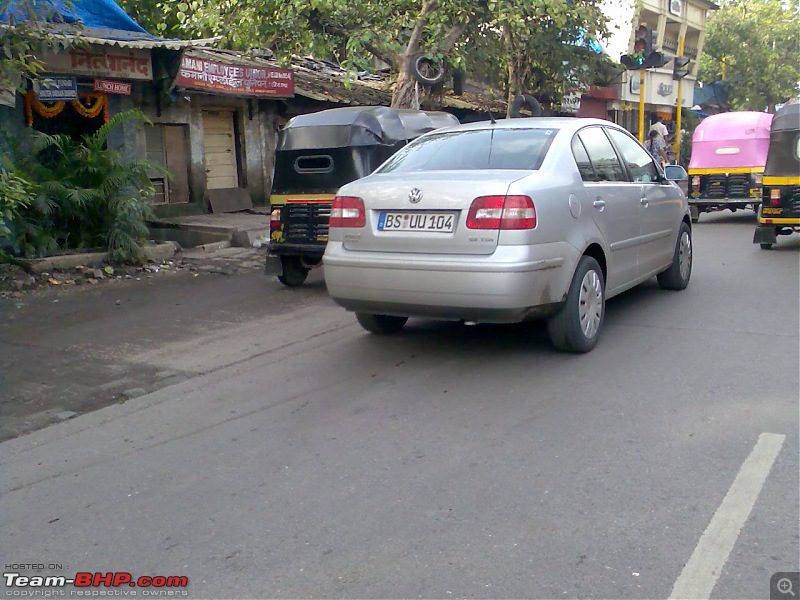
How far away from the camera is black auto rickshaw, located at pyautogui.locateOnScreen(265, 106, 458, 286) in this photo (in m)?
8.81

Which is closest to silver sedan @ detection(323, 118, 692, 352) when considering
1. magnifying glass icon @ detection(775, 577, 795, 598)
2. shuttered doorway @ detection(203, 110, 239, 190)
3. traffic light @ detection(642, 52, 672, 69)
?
magnifying glass icon @ detection(775, 577, 795, 598)

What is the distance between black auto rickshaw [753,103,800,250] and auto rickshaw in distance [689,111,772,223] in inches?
191

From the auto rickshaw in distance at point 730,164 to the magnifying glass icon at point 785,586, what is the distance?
14.6 metres

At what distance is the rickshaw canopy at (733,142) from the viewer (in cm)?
1670

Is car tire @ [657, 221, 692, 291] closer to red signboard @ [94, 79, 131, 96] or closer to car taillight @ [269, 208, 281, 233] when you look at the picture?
car taillight @ [269, 208, 281, 233]

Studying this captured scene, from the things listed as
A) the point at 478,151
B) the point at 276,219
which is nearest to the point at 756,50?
the point at 276,219

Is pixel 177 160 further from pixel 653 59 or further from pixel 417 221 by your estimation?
pixel 417 221

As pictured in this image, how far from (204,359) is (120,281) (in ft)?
13.7

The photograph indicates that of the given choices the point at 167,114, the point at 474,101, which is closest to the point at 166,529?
the point at 167,114

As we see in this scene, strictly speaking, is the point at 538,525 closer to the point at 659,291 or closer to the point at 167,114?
the point at 659,291

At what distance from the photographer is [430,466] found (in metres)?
4.20

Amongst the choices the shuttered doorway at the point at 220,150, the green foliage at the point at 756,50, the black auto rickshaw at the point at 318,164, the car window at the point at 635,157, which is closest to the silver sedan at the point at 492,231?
the car window at the point at 635,157

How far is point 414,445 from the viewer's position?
4496 millimetres

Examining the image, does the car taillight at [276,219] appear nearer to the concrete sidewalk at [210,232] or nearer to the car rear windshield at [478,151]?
the car rear windshield at [478,151]
